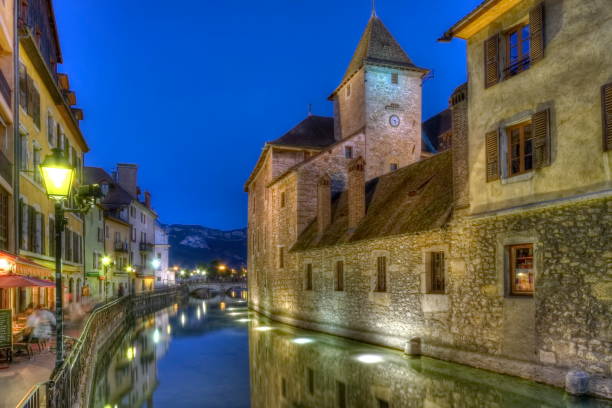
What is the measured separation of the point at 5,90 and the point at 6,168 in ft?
7.15

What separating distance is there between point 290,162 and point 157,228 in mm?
45405

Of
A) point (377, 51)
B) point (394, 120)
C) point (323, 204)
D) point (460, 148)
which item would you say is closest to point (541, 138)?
point (460, 148)

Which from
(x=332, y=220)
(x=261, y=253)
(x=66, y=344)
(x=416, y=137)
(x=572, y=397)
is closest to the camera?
(x=572, y=397)

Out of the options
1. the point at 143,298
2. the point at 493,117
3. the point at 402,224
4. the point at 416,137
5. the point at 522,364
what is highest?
the point at 416,137

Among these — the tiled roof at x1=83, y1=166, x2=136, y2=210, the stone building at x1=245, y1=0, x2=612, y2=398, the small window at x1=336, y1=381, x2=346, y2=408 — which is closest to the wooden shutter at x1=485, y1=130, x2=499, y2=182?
the stone building at x1=245, y1=0, x2=612, y2=398

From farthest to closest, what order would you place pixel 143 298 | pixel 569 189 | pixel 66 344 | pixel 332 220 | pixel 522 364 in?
pixel 143 298
pixel 332 220
pixel 66 344
pixel 522 364
pixel 569 189

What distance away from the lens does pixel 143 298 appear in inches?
1618

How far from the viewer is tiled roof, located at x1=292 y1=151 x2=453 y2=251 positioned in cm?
1597

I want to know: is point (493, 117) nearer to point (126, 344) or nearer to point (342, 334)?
point (342, 334)

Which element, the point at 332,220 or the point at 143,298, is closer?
the point at 332,220

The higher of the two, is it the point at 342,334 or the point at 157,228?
the point at 157,228

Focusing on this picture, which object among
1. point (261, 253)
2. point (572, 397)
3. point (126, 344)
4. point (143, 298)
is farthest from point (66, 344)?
point (143, 298)

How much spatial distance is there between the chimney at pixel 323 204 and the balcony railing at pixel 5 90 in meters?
14.1

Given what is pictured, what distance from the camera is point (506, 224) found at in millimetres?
12414
